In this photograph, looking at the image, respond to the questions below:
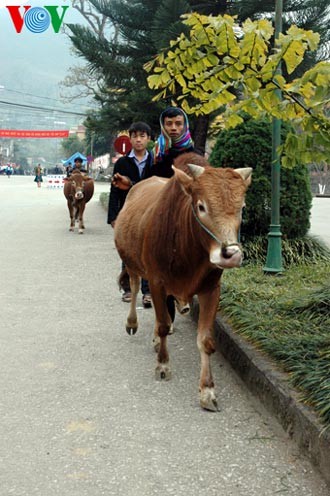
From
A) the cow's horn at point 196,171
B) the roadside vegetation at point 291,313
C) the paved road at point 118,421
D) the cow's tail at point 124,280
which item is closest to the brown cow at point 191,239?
the cow's horn at point 196,171

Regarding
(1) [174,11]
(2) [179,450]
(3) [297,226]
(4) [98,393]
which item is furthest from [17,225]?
(2) [179,450]

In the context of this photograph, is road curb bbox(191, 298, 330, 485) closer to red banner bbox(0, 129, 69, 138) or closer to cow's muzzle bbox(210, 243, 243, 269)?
cow's muzzle bbox(210, 243, 243, 269)

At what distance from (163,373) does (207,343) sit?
2.13ft

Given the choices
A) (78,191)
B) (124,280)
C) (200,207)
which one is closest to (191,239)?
(200,207)

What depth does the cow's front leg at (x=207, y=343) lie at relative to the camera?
4145 mm

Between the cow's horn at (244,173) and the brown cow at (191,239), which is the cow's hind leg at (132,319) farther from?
the cow's horn at (244,173)

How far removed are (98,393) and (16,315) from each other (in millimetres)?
2632

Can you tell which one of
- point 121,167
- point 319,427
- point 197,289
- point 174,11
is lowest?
point 319,427

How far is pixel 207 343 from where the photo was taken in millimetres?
4250

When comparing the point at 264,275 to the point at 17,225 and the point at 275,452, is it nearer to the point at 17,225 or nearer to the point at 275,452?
the point at 275,452

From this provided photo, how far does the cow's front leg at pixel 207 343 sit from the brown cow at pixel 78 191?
1070cm

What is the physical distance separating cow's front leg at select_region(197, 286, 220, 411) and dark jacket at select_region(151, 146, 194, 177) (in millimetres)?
1881

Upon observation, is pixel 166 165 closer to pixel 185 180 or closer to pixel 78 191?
pixel 185 180

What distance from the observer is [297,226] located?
8.57m
